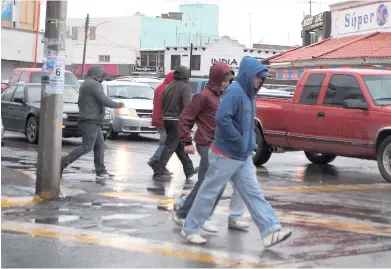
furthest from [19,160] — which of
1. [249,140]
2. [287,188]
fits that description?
[249,140]

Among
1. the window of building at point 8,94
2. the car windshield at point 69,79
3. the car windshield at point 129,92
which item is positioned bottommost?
the window of building at point 8,94

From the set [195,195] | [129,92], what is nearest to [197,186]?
[195,195]

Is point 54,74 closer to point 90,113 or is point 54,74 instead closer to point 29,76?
point 90,113

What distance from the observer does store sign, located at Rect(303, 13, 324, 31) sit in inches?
1542

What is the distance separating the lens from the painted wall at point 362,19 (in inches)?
1252

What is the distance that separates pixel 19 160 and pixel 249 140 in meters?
7.56

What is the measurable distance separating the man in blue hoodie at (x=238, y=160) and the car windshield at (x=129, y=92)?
1397 centimetres

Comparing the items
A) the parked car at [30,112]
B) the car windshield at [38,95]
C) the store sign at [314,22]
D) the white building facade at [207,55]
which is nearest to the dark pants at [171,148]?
Result: the parked car at [30,112]

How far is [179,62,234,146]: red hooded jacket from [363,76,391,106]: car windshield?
201 inches

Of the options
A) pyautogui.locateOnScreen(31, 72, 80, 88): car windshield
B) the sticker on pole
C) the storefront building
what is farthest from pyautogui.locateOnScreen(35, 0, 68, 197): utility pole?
the storefront building

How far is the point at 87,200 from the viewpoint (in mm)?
9586

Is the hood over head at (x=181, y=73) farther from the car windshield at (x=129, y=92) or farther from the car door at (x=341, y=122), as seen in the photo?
the car windshield at (x=129, y=92)

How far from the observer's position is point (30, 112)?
1788cm

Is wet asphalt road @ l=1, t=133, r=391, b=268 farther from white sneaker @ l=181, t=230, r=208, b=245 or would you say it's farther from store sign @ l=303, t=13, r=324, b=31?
store sign @ l=303, t=13, r=324, b=31
